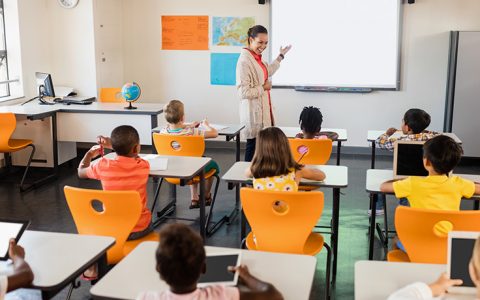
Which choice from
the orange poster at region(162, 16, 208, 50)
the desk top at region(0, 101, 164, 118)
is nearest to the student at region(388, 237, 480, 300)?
the desk top at region(0, 101, 164, 118)

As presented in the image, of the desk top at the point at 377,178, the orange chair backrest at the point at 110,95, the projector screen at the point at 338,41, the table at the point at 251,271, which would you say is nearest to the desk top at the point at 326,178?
the desk top at the point at 377,178

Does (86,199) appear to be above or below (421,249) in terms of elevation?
above

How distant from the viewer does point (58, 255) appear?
7.30 feet

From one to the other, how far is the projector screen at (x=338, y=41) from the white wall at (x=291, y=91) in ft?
0.48

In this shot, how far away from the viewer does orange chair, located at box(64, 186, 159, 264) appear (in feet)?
9.15

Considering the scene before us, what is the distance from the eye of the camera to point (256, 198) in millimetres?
2820

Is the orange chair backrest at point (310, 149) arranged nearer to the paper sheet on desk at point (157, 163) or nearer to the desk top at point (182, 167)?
the desk top at point (182, 167)

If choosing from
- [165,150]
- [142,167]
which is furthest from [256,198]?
[165,150]

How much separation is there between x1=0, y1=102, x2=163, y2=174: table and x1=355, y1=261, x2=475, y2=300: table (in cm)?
395

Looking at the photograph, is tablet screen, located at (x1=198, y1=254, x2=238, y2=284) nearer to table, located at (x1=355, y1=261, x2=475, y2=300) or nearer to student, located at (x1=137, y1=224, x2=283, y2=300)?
student, located at (x1=137, y1=224, x2=283, y2=300)

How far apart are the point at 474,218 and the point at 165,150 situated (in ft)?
8.86

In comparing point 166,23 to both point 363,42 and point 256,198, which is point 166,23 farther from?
point 256,198

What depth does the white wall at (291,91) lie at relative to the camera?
7.04 m

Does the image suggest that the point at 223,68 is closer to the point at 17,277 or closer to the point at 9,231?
the point at 9,231
